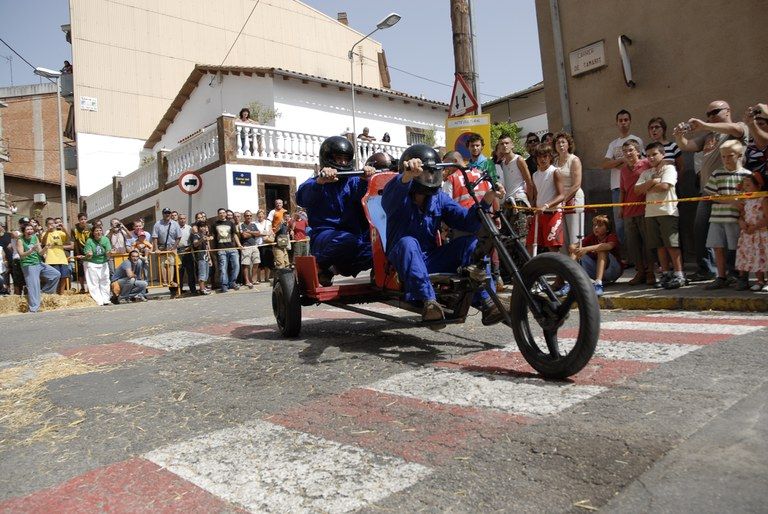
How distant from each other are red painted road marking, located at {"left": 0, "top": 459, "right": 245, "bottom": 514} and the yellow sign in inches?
257

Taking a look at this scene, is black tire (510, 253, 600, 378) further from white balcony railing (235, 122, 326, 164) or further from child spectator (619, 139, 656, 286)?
white balcony railing (235, 122, 326, 164)

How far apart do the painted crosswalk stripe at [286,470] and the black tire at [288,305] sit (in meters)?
2.49

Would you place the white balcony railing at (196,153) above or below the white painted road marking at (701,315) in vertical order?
above

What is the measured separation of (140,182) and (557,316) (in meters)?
23.6

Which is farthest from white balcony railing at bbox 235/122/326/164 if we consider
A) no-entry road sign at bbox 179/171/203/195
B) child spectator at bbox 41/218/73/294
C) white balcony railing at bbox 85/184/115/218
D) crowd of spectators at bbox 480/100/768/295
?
crowd of spectators at bbox 480/100/768/295

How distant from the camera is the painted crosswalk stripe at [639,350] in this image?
3703 mm

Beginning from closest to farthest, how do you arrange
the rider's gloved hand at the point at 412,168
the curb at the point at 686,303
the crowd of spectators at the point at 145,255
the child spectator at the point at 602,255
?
the rider's gloved hand at the point at 412,168 < the curb at the point at 686,303 < the child spectator at the point at 602,255 < the crowd of spectators at the point at 145,255

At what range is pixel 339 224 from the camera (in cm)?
554

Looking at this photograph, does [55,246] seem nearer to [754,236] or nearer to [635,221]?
[635,221]

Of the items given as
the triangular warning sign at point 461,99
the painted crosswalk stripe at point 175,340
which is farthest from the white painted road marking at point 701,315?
the triangular warning sign at point 461,99

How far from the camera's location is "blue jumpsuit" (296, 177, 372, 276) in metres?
5.30

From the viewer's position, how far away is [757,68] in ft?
27.5

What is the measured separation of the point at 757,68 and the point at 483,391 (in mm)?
7593

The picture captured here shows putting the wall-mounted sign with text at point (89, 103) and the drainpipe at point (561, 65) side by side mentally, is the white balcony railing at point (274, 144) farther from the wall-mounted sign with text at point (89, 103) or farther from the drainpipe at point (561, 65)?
the wall-mounted sign with text at point (89, 103)
